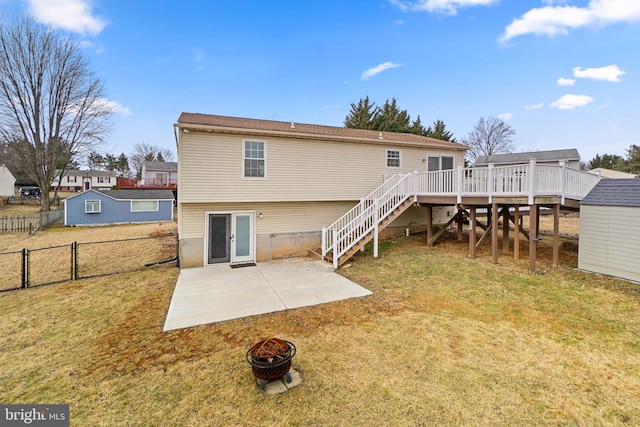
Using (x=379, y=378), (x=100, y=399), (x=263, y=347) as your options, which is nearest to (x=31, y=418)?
(x=100, y=399)

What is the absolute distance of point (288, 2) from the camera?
15.1m

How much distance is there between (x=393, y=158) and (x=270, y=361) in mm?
11209

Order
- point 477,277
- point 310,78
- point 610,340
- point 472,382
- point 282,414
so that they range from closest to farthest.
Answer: point 282,414 → point 472,382 → point 610,340 → point 477,277 → point 310,78

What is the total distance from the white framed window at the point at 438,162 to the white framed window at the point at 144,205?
2070cm

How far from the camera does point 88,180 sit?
5375 centimetres

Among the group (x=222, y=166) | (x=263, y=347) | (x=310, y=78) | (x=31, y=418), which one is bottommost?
(x=31, y=418)

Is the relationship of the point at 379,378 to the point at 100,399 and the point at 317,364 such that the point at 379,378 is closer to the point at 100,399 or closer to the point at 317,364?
the point at 317,364

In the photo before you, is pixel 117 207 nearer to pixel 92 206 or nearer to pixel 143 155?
pixel 92 206

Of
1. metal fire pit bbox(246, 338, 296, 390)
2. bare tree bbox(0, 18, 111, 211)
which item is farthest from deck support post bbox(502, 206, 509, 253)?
bare tree bbox(0, 18, 111, 211)

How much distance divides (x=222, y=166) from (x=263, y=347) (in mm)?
7440

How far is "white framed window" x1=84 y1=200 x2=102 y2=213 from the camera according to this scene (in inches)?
816

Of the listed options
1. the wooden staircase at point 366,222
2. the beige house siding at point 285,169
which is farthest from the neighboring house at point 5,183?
the wooden staircase at point 366,222

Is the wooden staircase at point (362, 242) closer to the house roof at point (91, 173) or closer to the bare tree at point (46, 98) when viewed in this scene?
the bare tree at point (46, 98)

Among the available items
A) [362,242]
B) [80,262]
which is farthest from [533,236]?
[80,262]
